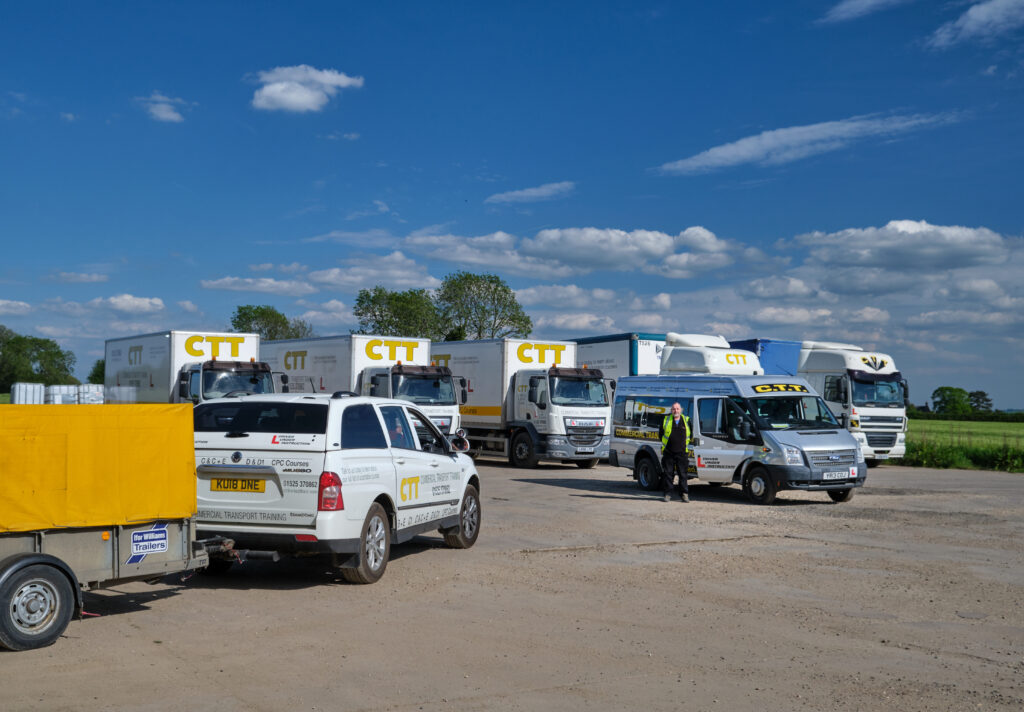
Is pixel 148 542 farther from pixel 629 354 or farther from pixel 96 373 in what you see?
pixel 96 373

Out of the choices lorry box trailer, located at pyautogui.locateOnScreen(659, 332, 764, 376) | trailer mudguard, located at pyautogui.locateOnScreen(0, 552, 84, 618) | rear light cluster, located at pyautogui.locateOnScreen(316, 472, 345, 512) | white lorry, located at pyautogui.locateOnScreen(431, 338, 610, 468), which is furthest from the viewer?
white lorry, located at pyautogui.locateOnScreen(431, 338, 610, 468)

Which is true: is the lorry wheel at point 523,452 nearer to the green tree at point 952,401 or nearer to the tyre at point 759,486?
the tyre at point 759,486

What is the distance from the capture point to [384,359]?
26016 millimetres

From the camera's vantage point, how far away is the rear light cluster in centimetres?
896

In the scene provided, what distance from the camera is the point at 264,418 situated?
9.46m

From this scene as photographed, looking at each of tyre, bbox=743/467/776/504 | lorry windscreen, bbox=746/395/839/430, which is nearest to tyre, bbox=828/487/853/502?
lorry windscreen, bbox=746/395/839/430

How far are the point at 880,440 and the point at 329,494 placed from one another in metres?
22.6

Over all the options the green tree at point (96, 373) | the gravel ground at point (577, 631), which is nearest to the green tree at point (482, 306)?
the green tree at point (96, 373)

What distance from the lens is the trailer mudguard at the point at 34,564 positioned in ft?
22.1

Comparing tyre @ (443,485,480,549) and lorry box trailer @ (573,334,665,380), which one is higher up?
lorry box trailer @ (573,334,665,380)

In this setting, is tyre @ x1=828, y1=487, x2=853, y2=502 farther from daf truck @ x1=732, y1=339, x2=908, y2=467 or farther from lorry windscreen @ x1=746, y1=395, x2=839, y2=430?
daf truck @ x1=732, y1=339, x2=908, y2=467

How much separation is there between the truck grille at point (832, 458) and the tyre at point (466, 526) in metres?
7.54

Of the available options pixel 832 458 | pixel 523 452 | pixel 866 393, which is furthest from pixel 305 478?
pixel 866 393

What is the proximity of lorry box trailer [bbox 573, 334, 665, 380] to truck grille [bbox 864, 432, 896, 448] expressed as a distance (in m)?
6.27
